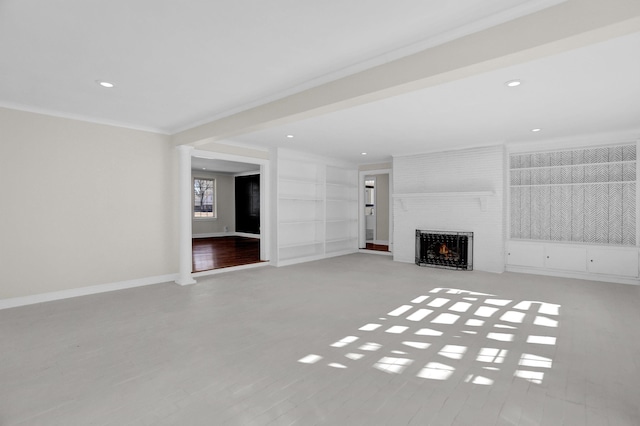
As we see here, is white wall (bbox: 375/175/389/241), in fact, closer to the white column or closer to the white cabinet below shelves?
the white cabinet below shelves

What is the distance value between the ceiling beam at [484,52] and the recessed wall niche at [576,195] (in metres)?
4.85

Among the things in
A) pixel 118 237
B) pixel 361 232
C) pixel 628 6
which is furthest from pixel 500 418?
pixel 361 232

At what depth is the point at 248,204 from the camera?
1154 centimetres

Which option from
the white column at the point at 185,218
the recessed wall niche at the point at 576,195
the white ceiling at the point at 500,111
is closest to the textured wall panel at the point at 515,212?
the recessed wall niche at the point at 576,195

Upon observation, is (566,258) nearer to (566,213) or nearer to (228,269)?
(566,213)

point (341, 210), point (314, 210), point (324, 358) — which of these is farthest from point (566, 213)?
point (324, 358)

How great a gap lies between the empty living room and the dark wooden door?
12.9 ft

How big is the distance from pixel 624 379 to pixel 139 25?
4155mm

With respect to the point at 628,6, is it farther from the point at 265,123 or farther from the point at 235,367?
the point at 235,367

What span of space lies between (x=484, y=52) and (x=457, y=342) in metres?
2.38

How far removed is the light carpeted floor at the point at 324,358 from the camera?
78.6 inches

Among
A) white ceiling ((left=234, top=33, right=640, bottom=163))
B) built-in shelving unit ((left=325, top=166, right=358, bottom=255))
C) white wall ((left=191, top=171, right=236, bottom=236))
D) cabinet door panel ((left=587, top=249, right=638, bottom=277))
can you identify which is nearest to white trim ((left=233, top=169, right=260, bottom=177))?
white wall ((left=191, top=171, right=236, bottom=236))

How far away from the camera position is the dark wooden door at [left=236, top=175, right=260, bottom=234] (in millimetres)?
11186

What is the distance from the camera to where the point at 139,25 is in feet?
7.23
